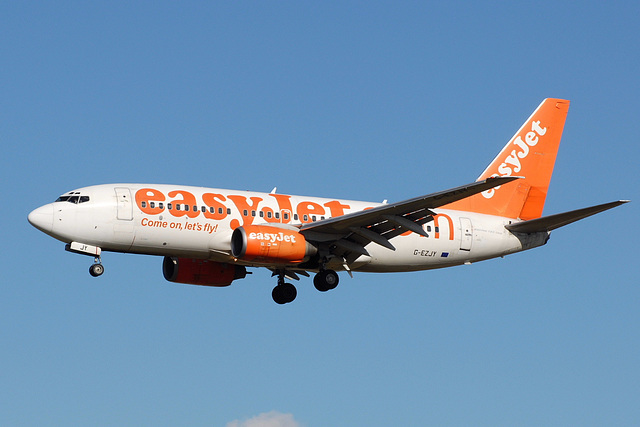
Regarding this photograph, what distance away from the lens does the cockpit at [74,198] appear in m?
40.2

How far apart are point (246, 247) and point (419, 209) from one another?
6.94 metres

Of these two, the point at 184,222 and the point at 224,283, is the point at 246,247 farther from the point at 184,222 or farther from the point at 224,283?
the point at 224,283

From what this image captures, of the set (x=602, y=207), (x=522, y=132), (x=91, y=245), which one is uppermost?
(x=522, y=132)

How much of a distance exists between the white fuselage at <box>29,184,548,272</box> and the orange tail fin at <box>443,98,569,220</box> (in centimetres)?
535

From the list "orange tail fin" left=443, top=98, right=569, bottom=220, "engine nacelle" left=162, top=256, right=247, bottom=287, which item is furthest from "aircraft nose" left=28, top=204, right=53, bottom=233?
"orange tail fin" left=443, top=98, right=569, bottom=220

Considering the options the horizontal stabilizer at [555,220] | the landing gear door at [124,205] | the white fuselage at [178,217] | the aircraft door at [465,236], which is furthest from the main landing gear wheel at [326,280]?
the horizontal stabilizer at [555,220]

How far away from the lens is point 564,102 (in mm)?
51906

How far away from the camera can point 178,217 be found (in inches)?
1586

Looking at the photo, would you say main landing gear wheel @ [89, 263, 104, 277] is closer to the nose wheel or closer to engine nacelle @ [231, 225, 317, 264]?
engine nacelle @ [231, 225, 317, 264]

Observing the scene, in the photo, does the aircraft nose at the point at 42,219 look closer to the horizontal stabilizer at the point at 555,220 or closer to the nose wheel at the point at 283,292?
the nose wheel at the point at 283,292

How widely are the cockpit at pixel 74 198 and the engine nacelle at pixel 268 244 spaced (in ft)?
20.0

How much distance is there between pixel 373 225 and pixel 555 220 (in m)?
8.36

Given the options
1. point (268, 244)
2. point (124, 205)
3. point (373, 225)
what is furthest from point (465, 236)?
point (124, 205)

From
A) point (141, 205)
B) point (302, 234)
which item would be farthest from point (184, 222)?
point (302, 234)
